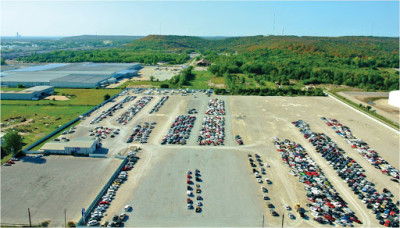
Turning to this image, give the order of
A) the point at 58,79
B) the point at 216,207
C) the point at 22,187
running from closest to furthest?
1. the point at 216,207
2. the point at 22,187
3. the point at 58,79

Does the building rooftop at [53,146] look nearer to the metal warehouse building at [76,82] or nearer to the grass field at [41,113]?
the grass field at [41,113]

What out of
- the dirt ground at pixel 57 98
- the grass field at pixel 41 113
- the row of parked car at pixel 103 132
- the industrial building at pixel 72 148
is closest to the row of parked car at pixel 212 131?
the row of parked car at pixel 103 132

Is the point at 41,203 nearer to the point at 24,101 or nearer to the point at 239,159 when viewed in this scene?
the point at 239,159

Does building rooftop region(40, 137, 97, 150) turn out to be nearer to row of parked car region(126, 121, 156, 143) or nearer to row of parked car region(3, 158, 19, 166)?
row of parked car region(3, 158, 19, 166)

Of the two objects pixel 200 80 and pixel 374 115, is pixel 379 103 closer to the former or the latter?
pixel 374 115

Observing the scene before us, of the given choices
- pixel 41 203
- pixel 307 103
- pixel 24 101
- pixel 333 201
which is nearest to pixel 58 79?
pixel 24 101

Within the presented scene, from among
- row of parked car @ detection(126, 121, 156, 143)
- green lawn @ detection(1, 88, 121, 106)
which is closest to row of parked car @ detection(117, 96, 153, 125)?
row of parked car @ detection(126, 121, 156, 143)

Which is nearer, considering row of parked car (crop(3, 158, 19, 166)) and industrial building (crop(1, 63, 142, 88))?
row of parked car (crop(3, 158, 19, 166))
